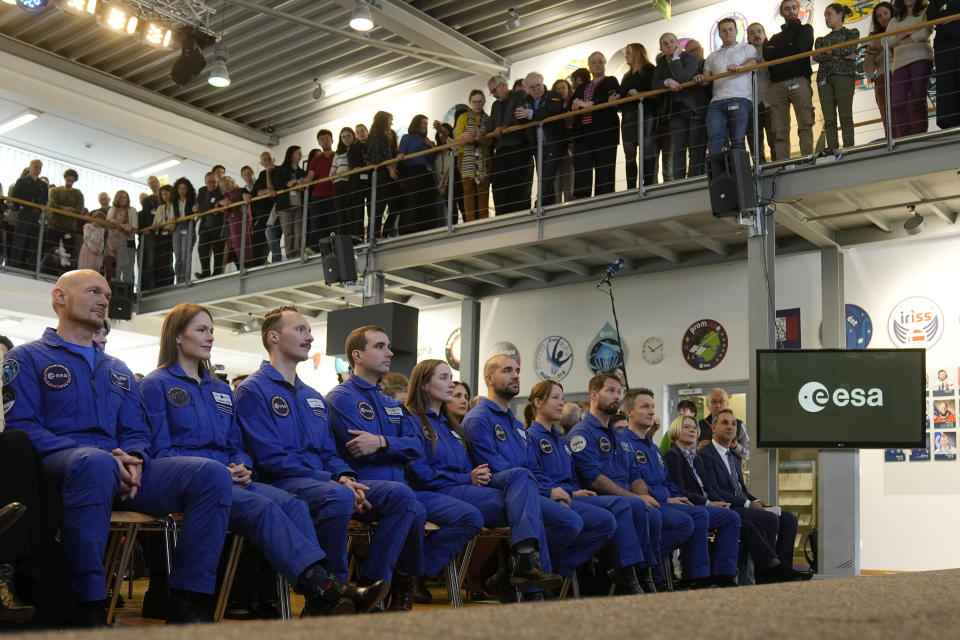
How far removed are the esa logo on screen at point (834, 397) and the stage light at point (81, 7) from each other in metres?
7.22

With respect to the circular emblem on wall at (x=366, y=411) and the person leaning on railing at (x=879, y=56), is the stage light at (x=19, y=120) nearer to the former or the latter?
the person leaning on railing at (x=879, y=56)

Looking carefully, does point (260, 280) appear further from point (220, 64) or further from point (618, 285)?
point (618, 285)

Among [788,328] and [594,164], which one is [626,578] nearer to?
[594,164]

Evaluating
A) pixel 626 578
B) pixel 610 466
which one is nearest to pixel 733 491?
pixel 610 466

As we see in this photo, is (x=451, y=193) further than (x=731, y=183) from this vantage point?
Yes

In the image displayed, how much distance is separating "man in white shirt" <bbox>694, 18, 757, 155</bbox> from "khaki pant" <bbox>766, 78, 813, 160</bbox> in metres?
0.20

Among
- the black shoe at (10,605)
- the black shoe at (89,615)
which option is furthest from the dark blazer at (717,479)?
the black shoe at (10,605)

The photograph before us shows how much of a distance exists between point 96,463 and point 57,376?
1.53 feet

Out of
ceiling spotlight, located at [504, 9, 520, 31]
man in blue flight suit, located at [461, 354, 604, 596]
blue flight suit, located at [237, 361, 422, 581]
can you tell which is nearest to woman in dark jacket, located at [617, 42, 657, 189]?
ceiling spotlight, located at [504, 9, 520, 31]

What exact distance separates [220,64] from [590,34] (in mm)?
4302

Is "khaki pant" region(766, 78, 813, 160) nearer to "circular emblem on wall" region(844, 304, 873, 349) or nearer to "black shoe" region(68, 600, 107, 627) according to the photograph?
"circular emblem on wall" region(844, 304, 873, 349)

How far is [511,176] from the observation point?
914cm

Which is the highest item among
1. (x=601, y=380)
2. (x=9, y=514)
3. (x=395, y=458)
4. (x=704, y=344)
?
(x=704, y=344)

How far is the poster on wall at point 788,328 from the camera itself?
31.0 feet
